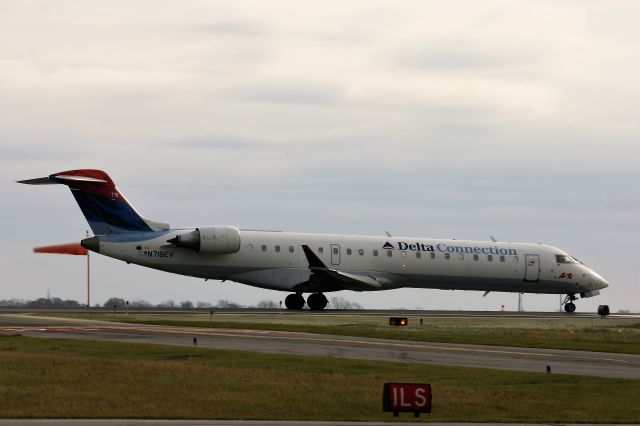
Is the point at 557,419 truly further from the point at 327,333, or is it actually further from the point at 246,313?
the point at 246,313

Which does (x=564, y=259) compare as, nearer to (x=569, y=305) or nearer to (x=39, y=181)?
(x=569, y=305)

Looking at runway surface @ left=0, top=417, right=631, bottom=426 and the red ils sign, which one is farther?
the red ils sign

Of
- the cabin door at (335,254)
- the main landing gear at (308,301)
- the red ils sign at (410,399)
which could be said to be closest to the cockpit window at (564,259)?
the cabin door at (335,254)

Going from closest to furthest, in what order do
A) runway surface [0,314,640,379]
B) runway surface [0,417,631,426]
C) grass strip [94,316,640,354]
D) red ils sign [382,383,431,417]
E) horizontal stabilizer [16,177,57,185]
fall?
runway surface [0,417,631,426] → red ils sign [382,383,431,417] → runway surface [0,314,640,379] → grass strip [94,316,640,354] → horizontal stabilizer [16,177,57,185]

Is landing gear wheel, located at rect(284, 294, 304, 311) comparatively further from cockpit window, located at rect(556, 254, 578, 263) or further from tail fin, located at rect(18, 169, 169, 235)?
cockpit window, located at rect(556, 254, 578, 263)

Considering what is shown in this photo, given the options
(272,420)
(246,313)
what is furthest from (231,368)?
(246,313)

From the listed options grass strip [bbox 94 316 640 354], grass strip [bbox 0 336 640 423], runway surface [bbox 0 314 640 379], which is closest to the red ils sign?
grass strip [bbox 0 336 640 423]

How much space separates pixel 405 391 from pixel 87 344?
13983 millimetres

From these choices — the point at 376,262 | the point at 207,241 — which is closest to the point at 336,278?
the point at 376,262

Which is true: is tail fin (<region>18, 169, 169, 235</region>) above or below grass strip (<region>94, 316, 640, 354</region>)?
above

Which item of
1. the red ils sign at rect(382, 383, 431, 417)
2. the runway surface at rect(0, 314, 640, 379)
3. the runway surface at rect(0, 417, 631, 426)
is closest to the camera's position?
the runway surface at rect(0, 417, 631, 426)

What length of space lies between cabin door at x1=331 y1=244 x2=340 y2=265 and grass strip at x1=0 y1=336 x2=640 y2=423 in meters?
25.7

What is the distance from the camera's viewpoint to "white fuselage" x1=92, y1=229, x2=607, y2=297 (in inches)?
2088

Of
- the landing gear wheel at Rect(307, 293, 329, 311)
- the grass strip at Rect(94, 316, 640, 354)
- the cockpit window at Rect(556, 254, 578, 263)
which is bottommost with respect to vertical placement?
the grass strip at Rect(94, 316, 640, 354)
